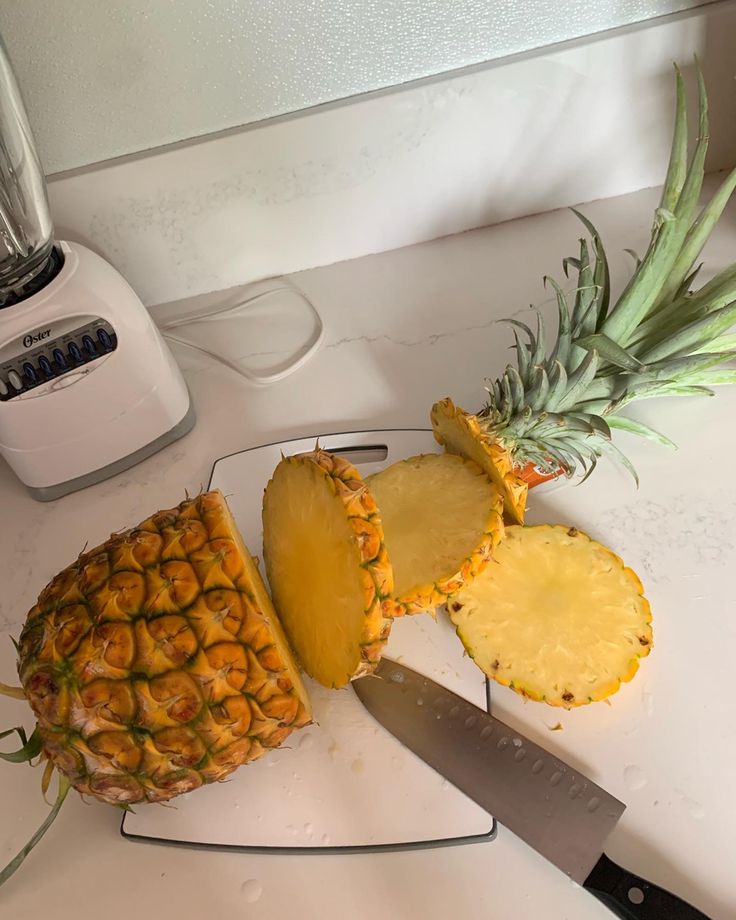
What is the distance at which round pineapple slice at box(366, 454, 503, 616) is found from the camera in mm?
604

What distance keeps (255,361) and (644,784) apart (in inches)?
23.6

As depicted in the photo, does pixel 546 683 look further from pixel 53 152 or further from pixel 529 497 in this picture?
pixel 53 152

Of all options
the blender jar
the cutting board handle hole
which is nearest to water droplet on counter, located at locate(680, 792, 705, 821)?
the cutting board handle hole

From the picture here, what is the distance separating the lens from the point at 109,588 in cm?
51

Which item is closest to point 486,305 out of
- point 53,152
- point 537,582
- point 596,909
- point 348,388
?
point 348,388

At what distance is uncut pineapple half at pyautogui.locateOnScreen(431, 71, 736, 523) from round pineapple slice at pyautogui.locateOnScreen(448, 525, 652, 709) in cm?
5

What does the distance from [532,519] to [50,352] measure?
479 millimetres

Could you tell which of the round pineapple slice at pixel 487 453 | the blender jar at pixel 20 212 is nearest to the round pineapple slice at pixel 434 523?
the round pineapple slice at pixel 487 453

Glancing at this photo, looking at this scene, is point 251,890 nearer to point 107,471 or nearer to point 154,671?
point 154,671

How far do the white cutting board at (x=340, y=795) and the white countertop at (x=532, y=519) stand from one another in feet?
0.04

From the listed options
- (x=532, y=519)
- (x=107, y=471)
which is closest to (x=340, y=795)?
(x=532, y=519)

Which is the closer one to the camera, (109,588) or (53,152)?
(109,588)

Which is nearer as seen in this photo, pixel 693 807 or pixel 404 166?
pixel 693 807

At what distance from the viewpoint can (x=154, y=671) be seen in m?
0.49
